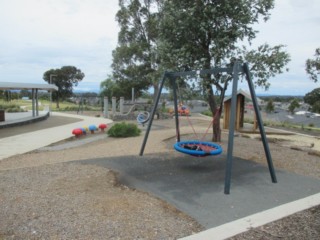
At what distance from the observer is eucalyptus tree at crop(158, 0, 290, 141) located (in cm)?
777

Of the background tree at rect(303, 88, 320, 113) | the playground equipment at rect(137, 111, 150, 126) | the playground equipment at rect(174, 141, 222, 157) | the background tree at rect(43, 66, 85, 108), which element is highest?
the background tree at rect(43, 66, 85, 108)

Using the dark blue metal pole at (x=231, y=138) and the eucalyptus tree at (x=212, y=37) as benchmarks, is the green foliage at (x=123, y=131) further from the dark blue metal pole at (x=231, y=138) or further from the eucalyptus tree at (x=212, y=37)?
the dark blue metal pole at (x=231, y=138)

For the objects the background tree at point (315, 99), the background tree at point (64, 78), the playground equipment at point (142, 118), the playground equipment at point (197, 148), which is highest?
the background tree at point (64, 78)

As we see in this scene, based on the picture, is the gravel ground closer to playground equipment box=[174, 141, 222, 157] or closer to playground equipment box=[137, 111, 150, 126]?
playground equipment box=[174, 141, 222, 157]

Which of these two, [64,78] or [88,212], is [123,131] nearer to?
[88,212]

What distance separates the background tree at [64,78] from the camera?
4816cm

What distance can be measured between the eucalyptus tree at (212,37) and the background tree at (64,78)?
42.5 m

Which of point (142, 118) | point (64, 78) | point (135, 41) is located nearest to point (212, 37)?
point (142, 118)

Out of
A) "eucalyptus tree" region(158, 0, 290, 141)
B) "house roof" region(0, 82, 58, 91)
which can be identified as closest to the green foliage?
"eucalyptus tree" region(158, 0, 290, 141)

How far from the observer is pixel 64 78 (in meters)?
48.2

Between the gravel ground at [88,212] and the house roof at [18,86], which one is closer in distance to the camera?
the gravel ground at [88,212]

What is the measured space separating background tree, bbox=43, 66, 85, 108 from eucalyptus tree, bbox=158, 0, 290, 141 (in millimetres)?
42487

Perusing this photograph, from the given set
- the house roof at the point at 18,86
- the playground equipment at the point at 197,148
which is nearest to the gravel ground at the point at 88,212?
the playground equipment at the point at 197,148

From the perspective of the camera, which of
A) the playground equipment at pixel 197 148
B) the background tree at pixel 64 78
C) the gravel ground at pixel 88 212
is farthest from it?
the background tree at pixel 64 78
